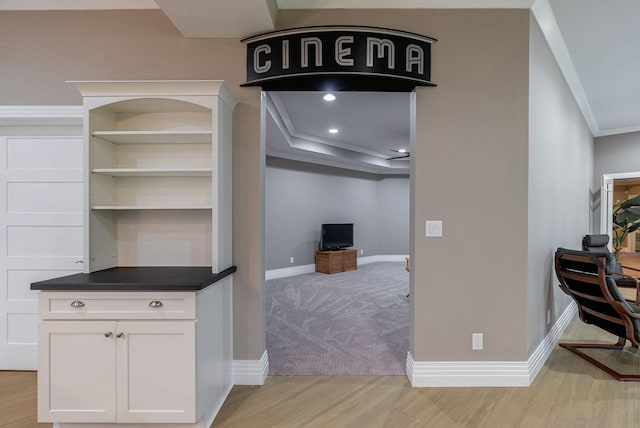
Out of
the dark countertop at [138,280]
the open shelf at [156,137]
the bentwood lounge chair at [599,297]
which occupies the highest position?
the open shelf at [156,137]

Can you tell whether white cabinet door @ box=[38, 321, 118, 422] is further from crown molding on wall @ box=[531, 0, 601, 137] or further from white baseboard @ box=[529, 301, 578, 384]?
crown molding on wall @ box=[531, 0, 601, 137]

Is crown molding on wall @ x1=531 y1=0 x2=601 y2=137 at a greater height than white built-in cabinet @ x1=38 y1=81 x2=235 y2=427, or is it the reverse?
crown molding on wall @ x1=531 y1=0 x2=601 y2=137

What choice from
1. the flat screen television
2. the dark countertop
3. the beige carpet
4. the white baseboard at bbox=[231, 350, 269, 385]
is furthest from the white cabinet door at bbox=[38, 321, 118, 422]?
the flat screen television

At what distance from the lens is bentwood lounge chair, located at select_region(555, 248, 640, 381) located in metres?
2.36

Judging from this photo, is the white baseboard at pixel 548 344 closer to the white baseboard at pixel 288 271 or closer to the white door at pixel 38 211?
the white door at pixel 38 211

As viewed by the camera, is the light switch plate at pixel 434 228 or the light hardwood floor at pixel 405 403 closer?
the light hardwood floor at pixel 405 403

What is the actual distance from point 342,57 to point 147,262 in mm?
2135

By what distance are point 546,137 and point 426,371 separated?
2.27 meters

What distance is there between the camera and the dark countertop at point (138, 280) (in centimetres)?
171

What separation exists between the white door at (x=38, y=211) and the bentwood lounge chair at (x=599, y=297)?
4.19 metres

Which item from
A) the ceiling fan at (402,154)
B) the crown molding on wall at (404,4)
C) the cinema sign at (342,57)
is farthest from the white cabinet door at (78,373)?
the ceiling fan at (402,154)

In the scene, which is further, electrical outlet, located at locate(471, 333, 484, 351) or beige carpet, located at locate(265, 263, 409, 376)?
beige carpet, located at locate(265, 263, 409, 376)

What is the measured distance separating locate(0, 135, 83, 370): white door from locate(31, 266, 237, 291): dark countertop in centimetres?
72

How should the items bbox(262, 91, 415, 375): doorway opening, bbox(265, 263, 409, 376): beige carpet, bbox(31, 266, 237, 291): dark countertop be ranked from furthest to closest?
bbox(262, 91, 415, 375): doorway opening, bbox(265, 263, 409, 376): beige carpet, bbox(31, 266, 237, 291): dark countertop
